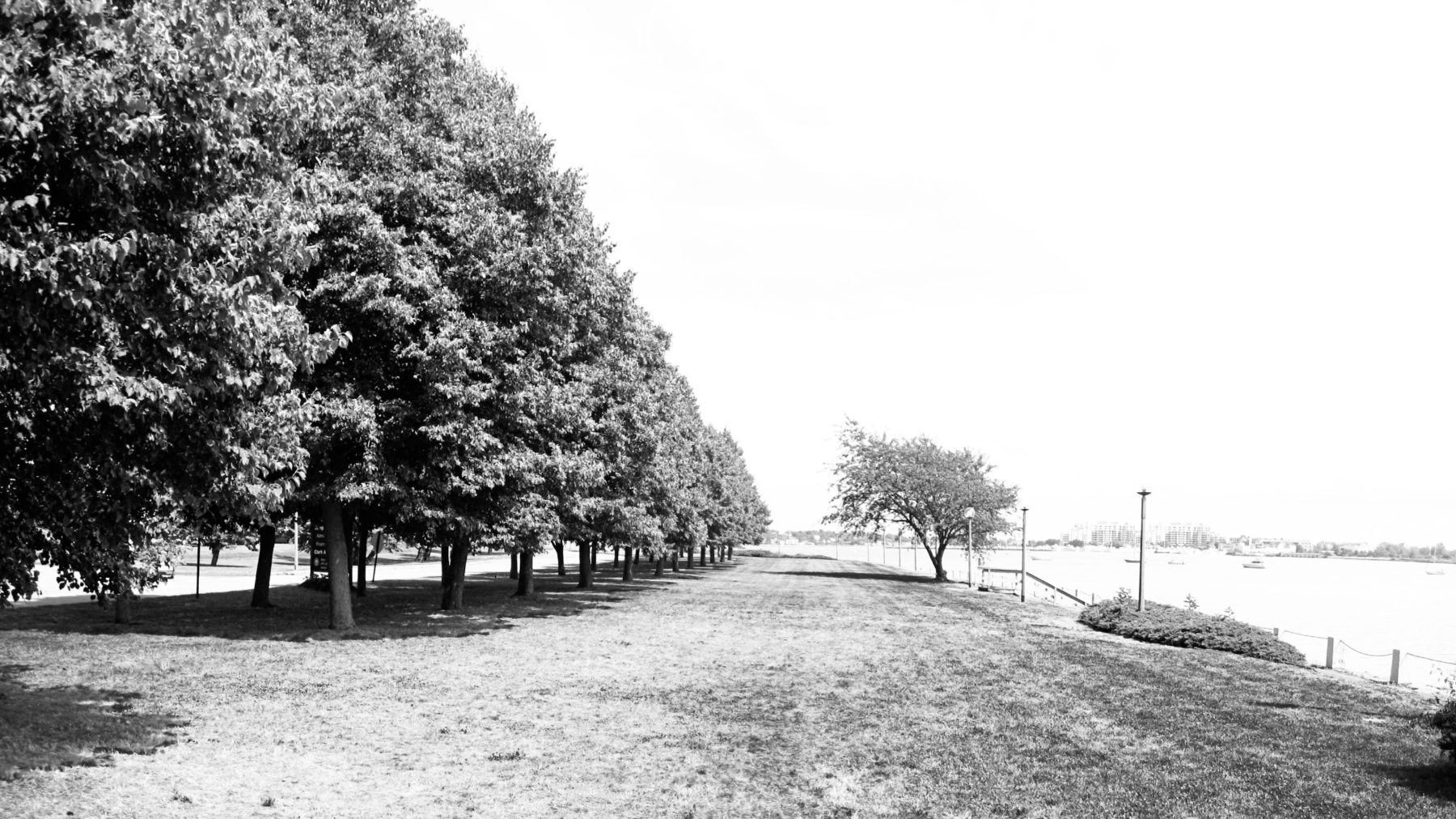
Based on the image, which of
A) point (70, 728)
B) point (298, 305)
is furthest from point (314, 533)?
point (70, 728)

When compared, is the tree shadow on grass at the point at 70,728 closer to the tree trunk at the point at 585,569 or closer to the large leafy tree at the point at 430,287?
the large leafy tree at the point at 430,287

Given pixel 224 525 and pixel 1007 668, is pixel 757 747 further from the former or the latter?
pixel 224 525

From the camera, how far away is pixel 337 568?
22812 millimetres

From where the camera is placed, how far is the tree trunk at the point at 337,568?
2255 cm

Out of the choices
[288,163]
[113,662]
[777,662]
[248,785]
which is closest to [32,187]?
[288,163]

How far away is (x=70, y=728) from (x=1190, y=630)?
85.9 feet

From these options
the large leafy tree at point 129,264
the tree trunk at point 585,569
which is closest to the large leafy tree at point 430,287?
the large leafy tree at point 129,264

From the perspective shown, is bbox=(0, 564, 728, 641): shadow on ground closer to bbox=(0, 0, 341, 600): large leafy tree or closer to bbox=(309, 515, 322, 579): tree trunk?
bbox=(309, 515, 322, 579): tree trunk

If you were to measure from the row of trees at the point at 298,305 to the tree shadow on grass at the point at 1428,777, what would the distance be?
13043 mm

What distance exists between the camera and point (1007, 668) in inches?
786

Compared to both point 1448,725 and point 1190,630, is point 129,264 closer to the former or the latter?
point 1448,725

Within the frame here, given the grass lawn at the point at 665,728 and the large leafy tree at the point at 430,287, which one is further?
the large leafy tree at the point at 430,287

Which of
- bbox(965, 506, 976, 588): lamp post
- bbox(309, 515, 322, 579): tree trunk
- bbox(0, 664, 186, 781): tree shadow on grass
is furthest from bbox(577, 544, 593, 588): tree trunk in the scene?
bbox(0, 664, 186, 781): tree shadow on grass

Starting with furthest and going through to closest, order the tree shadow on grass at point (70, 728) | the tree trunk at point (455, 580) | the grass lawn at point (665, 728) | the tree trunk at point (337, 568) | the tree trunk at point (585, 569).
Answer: the tree trunk at point (585, 569), the tree trunk at point (455, 580), the tree trunk at point (337, 568), the tree shadow on grass at point (70, 728), the grass lawn at point (665, 728)
